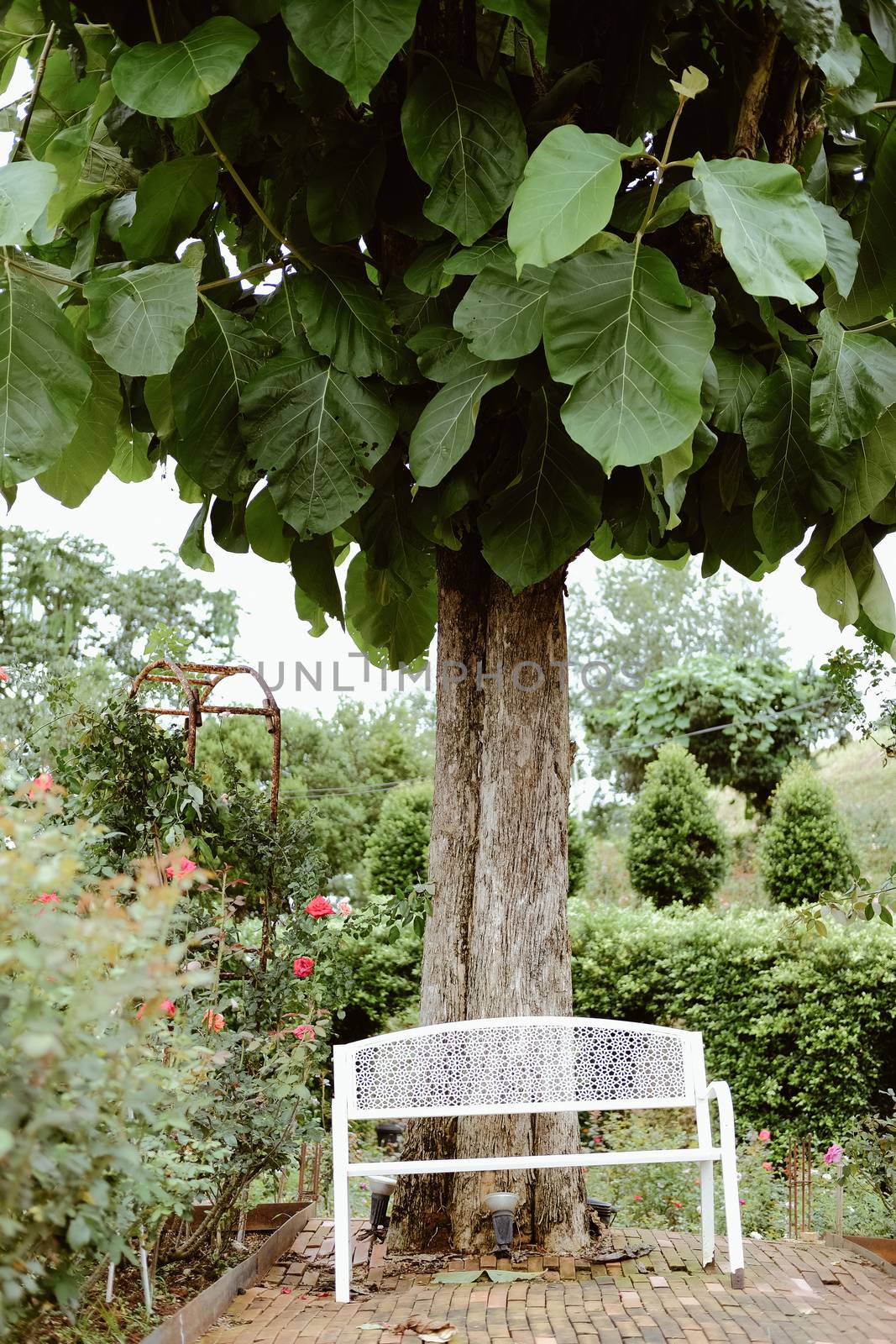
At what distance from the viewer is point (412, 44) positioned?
8.89 ft

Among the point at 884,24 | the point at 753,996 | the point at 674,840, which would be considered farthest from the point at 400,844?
the point at 884,24

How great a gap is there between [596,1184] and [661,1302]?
8.34 ft

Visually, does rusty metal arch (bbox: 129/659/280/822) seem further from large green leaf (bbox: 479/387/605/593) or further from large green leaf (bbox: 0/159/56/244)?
large green leaf (bbox: 0/159/56/244)

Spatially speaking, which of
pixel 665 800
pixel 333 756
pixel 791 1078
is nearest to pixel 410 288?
pixel 791 1078

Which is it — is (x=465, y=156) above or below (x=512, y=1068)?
above

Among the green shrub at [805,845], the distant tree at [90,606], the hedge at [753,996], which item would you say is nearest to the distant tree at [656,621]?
the distant tree at [90,606]

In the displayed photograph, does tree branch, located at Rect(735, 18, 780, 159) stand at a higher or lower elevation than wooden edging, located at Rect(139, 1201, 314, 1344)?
higher

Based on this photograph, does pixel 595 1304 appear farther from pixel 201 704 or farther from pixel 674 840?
pixel 674 840

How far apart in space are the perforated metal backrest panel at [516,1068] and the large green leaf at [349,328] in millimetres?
1735

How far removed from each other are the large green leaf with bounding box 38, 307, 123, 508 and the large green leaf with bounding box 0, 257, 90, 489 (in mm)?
520

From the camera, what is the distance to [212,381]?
2693 millimetres

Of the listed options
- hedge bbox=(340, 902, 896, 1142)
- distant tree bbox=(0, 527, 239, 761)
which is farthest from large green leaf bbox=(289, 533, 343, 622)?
distant tree bbox=(0, 527, 239, 761)

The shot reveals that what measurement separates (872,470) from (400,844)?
6.09 m

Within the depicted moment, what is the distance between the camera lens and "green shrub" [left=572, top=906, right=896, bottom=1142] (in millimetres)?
5992
